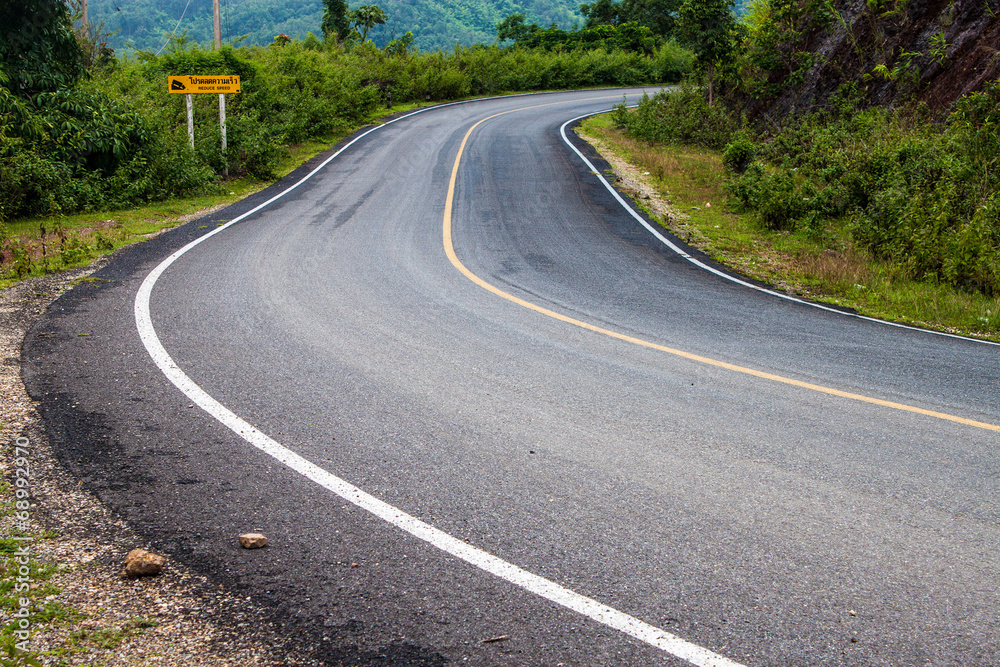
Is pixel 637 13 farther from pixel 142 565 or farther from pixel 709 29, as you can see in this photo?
pixel 142 565

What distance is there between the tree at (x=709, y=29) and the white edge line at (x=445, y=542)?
71.2 ft

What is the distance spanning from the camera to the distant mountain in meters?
103

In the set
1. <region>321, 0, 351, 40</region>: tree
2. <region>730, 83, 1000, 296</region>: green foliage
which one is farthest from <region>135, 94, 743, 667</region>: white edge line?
<region>321, 0, 351, 40</region>: tree

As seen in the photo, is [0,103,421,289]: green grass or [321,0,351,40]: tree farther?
[321,0,351,40]: tree

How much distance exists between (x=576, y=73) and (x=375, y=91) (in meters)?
17.6

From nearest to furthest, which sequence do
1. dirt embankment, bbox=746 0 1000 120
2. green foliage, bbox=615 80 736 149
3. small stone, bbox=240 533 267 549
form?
small stone, bbox=240 533 267 549 < dirt embankment, bbox=746 0 1000 120 < green foliage, bbox=615 80 736 149

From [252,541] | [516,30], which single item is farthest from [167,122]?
[516,30]

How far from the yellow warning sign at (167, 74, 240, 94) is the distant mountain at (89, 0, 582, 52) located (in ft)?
285

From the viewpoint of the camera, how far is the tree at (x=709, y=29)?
23031 mm

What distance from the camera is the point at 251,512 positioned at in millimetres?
4168

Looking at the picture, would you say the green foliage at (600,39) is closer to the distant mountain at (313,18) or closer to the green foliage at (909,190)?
the green foliage at (909,190)

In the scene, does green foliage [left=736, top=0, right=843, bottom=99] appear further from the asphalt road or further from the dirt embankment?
the asphalt road

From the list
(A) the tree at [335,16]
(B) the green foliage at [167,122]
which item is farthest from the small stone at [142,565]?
(A) the tree at [335,16]

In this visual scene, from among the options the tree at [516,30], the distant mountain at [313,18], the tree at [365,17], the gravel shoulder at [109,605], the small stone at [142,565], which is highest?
the distant mountain at [313,18]
